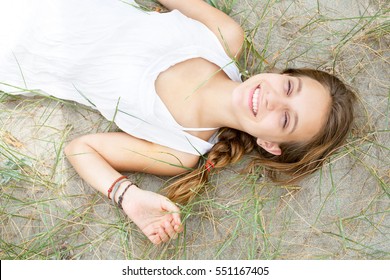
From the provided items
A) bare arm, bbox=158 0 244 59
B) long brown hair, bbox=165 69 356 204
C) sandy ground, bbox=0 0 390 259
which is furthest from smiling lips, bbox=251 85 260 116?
sandy ground, bbox=0 0 390 259

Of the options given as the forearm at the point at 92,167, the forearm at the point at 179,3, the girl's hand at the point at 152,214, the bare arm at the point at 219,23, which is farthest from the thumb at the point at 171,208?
the forearm at the point at 179,3

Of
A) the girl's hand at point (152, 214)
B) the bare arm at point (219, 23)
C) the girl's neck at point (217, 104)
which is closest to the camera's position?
the girl's hand at point (152, 214)

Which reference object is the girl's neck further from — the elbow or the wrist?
the elbow

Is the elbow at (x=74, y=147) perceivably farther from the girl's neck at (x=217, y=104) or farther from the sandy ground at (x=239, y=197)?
the girl's neck at (x=217, y=104)

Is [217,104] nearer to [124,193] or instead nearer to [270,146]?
[270,146]

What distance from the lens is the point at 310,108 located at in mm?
2385

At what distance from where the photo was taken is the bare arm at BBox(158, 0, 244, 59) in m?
2.76

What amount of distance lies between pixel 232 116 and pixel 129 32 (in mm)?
712

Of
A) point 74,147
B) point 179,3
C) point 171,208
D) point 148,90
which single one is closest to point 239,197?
point 171,208

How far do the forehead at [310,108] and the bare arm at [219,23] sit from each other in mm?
477

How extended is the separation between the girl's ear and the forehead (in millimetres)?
114

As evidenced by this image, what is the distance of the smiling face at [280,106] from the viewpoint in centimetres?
236

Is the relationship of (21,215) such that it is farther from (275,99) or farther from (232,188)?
(275,99)

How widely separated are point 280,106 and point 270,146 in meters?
0.29
